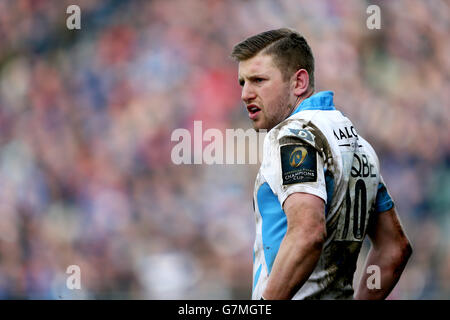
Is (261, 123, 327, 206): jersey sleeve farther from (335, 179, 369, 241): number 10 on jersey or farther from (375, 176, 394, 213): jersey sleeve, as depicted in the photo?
(375, 176, 394, 213): jersey sleeve

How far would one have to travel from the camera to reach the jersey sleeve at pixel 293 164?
202cm

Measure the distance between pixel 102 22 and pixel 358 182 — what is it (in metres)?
5.13

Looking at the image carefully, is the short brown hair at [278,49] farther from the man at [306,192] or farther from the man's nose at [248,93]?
the man's nose at [248,93]

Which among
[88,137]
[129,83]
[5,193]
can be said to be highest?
[129,83]

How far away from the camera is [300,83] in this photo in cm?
244

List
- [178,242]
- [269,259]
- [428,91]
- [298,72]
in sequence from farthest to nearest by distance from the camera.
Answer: [428,91]
[178,242]
[298,72]
[269,259]

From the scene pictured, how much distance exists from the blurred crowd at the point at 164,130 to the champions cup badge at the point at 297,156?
382 centimetres

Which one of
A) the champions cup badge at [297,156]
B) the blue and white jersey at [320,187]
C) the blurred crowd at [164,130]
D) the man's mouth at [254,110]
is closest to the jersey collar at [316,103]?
the blue and white jersey at [320,187]

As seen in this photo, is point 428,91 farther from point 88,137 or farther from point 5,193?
point 5,193

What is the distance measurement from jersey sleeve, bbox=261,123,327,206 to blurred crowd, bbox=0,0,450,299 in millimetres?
3765

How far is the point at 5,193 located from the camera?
635 centimetres

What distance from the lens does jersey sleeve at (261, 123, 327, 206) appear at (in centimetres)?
202

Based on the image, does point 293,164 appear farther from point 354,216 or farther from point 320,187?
point 354,216

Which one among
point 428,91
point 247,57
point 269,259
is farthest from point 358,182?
point 428,91
